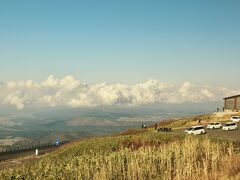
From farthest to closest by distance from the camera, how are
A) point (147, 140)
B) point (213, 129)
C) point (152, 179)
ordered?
point (213, 129) < point (147, 140) < point (152, 179)

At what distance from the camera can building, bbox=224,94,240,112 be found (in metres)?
93.6

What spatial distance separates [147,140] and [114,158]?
1995 cm

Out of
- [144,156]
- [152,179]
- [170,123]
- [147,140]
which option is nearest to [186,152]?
[144,156]

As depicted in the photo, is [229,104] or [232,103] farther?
[229,104]

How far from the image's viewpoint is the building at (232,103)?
93550 millimetres

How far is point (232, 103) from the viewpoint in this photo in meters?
95.8

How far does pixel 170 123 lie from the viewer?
9344cm

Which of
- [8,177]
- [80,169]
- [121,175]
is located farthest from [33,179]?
[121,175]

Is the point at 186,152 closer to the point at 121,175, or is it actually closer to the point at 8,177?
the point at 121,175

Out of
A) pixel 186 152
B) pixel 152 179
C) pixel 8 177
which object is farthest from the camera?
pixel 186 152

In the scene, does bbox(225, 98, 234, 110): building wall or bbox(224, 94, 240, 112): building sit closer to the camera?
bbox(224, 94, 240, 112): building

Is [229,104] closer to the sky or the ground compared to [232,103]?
closer to the ground

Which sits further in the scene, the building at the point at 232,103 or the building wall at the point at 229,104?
the building wall at the point at 229,104

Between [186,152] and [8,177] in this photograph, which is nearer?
[8,177]
